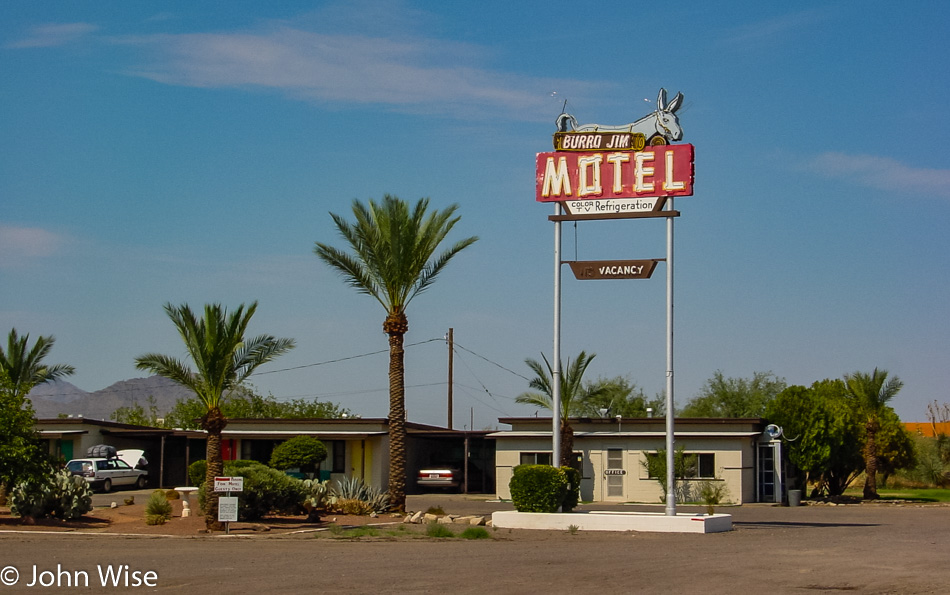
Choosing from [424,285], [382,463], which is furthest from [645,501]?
[424,285]

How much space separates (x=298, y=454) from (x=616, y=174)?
16414 mm

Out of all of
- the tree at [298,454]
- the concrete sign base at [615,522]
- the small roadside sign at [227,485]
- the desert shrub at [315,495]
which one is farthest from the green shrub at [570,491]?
the tree at [298,454]

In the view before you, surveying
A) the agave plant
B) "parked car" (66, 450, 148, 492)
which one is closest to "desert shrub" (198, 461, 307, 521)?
the agave plant

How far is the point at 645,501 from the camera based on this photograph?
3928 cm

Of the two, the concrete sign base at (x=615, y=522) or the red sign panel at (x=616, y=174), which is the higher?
the red sign panel at (x=616, y=174)

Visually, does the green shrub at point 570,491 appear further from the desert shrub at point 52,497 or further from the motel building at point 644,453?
the motel building at point 644,453

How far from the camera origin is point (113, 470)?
144 feet

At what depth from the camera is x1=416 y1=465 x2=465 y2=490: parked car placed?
1768 inches

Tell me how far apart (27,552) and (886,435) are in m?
36.9

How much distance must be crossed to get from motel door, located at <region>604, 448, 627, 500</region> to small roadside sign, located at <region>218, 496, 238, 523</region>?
20411 mm

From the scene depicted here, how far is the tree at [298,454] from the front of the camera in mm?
36562

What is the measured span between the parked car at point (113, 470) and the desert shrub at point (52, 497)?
598 inches

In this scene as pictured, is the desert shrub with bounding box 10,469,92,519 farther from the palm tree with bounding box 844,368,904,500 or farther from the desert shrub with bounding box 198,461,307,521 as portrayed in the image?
the palm tree with bounding box 844,368,904,500

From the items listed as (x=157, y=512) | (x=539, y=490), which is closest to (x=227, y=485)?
(x=157, y=512)
